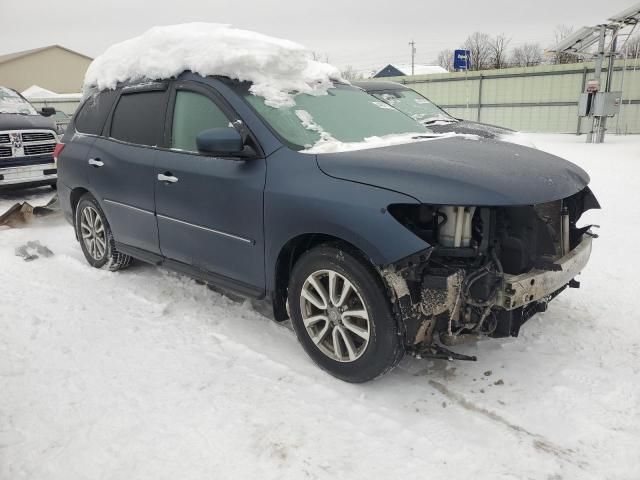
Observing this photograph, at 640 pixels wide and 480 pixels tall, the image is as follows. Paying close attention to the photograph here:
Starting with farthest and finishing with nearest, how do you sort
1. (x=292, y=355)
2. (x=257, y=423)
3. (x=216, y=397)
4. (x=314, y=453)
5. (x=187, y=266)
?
(x=187, y=266)
(x=292, y=355)
(x=216, y=397)
(x=257, y=423)
(x=314, y=453)

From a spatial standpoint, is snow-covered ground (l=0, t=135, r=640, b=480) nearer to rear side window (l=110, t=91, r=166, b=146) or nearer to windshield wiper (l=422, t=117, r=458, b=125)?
rear side window (l=110, t=91, r=166, b=146)

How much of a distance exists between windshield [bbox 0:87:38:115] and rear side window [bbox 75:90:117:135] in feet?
17.5

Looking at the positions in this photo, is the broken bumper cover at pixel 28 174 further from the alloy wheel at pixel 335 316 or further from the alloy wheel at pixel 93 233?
the alloy wheel at pixel 335 316

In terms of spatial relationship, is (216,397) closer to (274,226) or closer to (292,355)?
(292,355)

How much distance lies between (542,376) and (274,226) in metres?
1.82

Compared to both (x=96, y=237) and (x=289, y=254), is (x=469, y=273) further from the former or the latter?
(x=96, y=237)

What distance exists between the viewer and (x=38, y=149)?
8.92 metres

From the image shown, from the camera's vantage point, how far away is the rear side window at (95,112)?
185 inches

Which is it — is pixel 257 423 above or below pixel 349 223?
below

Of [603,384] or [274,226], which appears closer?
[603,384]

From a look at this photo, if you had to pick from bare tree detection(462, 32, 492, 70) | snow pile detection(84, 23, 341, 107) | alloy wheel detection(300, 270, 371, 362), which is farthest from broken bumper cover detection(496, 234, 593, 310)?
bare tree detection(462, 32, 492, 70)

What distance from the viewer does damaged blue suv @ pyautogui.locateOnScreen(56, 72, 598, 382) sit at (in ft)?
8.72

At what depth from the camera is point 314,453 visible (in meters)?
2.43

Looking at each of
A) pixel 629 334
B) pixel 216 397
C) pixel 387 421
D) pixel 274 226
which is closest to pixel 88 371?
pixel 216 397
